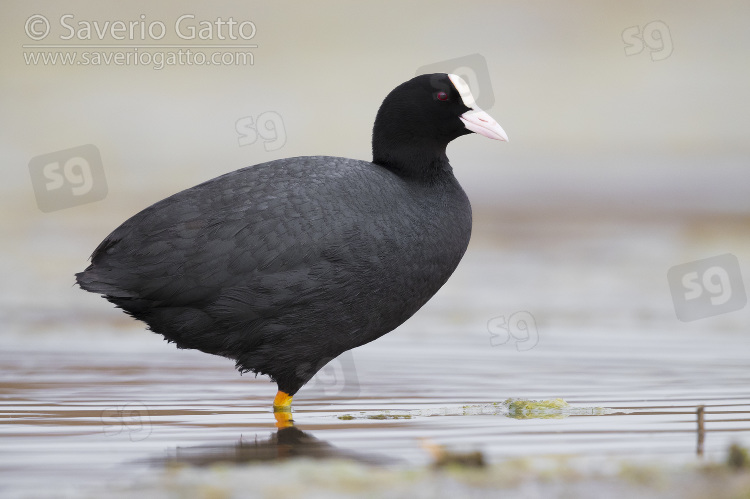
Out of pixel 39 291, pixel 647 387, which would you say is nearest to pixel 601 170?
pixel 39 291

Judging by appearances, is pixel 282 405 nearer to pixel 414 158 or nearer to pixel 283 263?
pixel 283 263

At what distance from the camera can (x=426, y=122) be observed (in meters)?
7.17

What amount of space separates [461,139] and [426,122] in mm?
12644

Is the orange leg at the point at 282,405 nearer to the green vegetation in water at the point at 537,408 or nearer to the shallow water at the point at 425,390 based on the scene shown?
the shallow water at the point at 425,390

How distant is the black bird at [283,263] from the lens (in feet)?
21.0

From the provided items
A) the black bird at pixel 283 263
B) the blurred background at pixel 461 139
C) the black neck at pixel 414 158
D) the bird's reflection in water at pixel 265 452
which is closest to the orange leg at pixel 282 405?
the black bird at pixel 283 263

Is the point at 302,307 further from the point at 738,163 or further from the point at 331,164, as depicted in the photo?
the point at 738,163

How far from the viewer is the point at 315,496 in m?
4.34

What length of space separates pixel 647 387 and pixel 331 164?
2.32 meters

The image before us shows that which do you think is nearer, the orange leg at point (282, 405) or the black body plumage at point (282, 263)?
the black body plumage at point (282, 263)

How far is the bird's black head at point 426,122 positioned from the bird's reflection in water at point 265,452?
185 centimetres

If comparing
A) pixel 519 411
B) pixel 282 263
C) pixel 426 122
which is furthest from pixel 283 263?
pixel 519 411

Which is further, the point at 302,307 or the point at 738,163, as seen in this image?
the point at 738,163

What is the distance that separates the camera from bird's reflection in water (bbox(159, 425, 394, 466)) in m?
5.34
